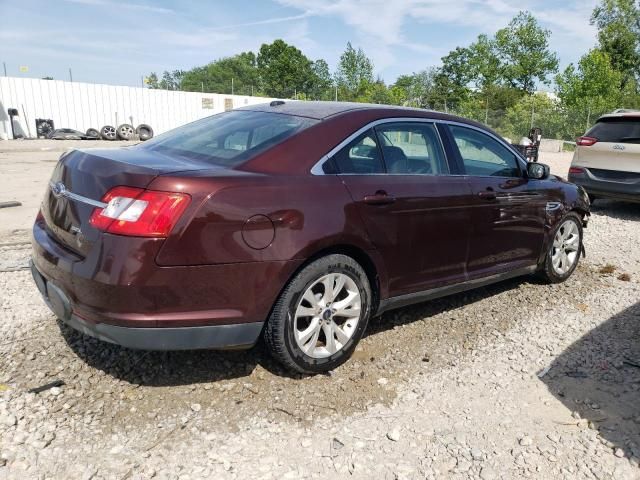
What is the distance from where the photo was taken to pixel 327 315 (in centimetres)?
313

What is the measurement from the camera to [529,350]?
3.73 m

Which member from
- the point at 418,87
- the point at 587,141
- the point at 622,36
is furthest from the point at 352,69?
the point at 587,141

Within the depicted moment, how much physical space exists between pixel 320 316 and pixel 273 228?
67 centimetres

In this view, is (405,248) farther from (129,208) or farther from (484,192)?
(129,208)

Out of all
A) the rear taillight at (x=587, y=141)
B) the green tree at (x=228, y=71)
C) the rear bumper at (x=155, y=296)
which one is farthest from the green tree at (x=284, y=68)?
the rear bumper at (x=155, y=296)

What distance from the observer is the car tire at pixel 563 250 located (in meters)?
4.96

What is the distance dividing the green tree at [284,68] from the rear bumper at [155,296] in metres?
67.4

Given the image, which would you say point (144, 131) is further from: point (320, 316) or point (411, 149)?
point (320, 316)

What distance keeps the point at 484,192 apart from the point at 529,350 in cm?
123

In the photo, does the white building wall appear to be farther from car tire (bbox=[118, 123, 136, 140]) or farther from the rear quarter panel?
the rear quarter panel

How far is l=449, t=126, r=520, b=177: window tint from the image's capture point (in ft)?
13.3

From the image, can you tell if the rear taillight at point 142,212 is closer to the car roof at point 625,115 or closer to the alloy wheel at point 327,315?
the alloy wheel at point 327,315

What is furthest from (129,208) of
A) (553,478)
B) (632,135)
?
(632,135)

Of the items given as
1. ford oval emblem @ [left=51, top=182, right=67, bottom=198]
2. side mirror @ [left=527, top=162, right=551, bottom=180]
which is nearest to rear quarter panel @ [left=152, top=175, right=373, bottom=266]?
ford oval emblem @ [left=51, top=182, right=67, bottom=198]
